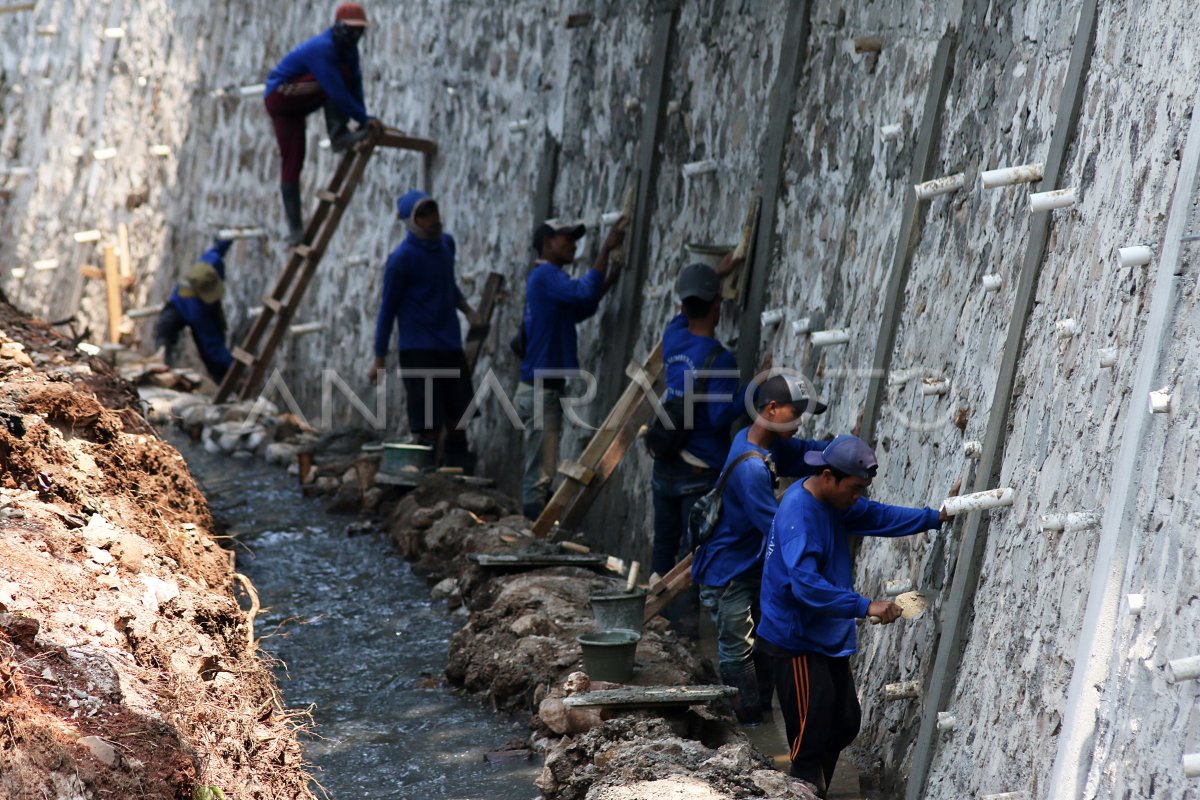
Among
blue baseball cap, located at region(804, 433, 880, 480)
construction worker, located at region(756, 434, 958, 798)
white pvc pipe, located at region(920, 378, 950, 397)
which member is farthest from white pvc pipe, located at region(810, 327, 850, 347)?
blue baseball cap, located at region(804, 433, 880, 480)

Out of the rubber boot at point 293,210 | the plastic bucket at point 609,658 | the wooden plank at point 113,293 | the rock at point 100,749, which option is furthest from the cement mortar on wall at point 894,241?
the rock at point 100,749

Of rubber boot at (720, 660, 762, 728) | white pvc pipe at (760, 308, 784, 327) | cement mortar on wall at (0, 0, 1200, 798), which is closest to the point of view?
cement mortar on wall at (0, 0, 1200, 798)

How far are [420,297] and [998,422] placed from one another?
6.15 m

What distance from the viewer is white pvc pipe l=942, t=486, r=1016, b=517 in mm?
5086

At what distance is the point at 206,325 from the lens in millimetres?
14148

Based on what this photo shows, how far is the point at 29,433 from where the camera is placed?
250 inches

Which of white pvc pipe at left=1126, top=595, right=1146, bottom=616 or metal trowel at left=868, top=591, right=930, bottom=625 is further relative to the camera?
metal trowel at left=868, top=591, right=930, bottom=625

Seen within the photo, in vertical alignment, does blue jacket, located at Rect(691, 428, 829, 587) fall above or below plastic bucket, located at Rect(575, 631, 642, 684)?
Result: above

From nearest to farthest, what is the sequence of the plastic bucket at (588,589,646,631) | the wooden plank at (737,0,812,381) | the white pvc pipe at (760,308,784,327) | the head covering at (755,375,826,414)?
the head covering at (755,375,826,414) < the plastic bucket at (588,589,646,631) < the white pvc pipe at (760,308,784,327) < the wooden plank at (737,0,812,381)

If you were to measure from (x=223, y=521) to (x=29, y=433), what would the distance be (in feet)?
13.0

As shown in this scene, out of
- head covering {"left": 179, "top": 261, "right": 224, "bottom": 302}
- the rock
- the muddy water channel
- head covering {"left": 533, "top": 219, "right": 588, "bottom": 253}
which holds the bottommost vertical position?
the muddy water channel

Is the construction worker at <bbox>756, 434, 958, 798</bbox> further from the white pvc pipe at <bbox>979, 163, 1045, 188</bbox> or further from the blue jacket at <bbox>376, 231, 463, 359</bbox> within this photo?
the blue jacket at <bbox>376, 231, 463, 359</bbox>

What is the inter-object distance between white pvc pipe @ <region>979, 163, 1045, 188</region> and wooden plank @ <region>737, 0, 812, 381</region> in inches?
106

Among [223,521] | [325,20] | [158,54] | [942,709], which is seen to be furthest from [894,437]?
[158,54]
